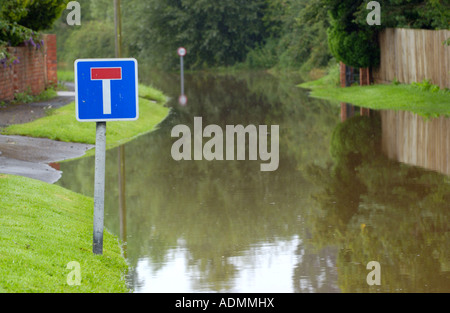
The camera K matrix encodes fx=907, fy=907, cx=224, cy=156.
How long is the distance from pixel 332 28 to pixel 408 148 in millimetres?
20274

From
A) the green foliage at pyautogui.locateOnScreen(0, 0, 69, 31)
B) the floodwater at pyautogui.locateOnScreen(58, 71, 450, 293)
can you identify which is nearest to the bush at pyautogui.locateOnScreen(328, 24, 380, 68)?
the green foliage at pyautogui.locateOnScreen(0, 0, 69, 31)

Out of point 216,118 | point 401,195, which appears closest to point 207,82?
point 216,118

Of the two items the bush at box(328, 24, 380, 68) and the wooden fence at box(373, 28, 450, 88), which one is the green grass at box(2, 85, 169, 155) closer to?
the wooden fence at box(373, 28, 450, 88)

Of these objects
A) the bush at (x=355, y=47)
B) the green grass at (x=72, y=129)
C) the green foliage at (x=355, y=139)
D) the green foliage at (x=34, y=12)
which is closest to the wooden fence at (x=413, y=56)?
the bush at (x=355, y=47)

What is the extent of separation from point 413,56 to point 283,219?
22.7 metres

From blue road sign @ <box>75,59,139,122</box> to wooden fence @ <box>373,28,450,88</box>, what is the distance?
877 inches

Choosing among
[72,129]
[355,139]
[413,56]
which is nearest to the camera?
[355,139]

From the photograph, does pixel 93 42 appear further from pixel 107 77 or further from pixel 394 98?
pixel 107 77

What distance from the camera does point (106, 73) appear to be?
31.1 feet

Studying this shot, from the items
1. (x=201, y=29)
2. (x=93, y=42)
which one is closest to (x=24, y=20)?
(x=201, y=29)

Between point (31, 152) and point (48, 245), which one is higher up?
point (48, 245)

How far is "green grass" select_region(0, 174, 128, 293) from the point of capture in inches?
331

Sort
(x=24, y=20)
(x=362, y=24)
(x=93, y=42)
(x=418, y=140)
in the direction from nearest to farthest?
(x=418, y=140) → (x=24, y=20) → (x=362, y=24) → (x=93, y=42)
